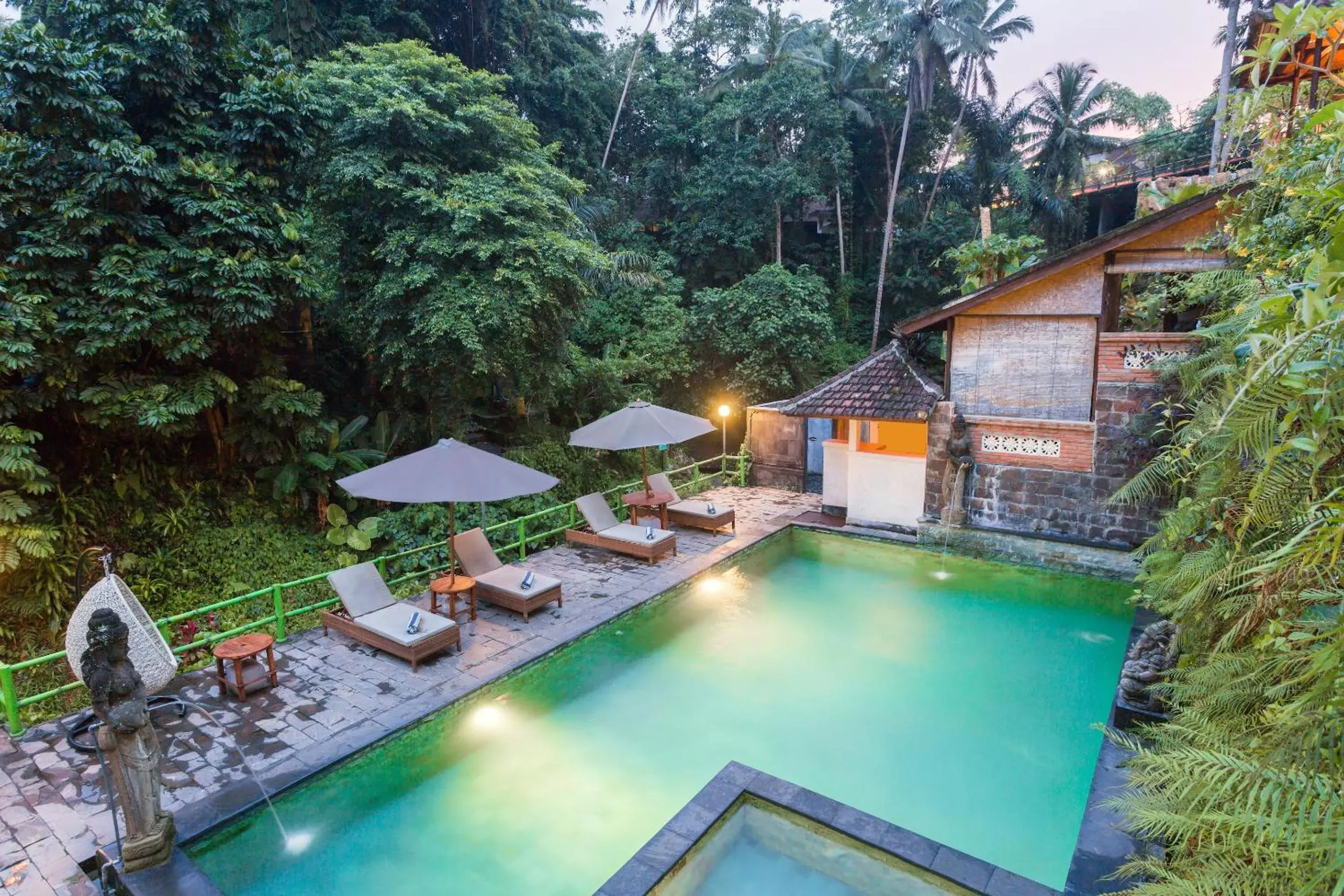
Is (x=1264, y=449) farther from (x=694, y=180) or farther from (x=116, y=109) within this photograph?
(x=694, y=180)

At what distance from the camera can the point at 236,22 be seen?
38.1 feet

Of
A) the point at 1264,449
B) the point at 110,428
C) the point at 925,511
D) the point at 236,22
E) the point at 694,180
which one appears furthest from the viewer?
the point at 694,180

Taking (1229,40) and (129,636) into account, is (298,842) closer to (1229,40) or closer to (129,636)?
(129,636)

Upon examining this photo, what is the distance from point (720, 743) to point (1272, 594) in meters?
5.19

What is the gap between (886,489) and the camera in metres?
13.1

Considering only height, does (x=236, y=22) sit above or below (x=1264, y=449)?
above

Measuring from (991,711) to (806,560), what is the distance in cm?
489

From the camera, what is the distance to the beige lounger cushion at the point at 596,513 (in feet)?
39.1

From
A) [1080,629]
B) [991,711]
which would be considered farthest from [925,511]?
[991,711]

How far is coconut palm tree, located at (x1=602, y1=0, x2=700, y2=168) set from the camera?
24.6 m

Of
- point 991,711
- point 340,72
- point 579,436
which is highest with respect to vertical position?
point 340,72

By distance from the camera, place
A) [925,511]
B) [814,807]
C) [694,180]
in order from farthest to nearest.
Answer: [694,180], [925,511], [814,807]

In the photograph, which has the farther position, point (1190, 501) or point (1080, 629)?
point (1080, 629)

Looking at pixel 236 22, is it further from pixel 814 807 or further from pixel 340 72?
pixel 814 807
